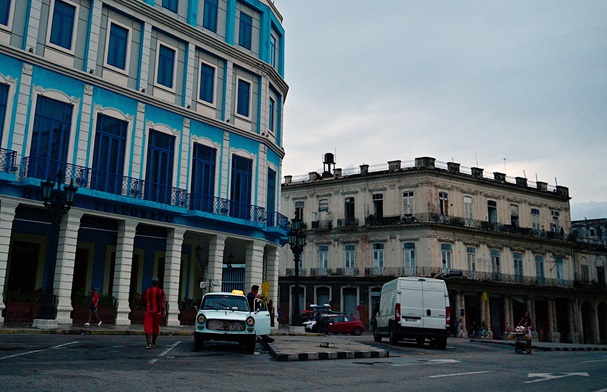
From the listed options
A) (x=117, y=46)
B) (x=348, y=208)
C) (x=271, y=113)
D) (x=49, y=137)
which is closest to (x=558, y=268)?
(x=348, y=208)

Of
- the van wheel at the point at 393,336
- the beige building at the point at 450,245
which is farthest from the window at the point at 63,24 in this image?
the beige building at the point at 450,245

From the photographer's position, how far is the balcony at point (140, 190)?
2125 cm

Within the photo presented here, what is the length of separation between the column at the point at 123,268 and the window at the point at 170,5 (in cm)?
1062

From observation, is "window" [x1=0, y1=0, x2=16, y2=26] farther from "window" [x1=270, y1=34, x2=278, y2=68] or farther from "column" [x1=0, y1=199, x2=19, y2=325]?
"window" [x1=270, y1=34, x2=278, y2=68]

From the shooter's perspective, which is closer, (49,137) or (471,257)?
(49,137)

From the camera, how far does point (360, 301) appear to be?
46938 millimetres

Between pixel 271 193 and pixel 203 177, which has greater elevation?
pixel 271 193

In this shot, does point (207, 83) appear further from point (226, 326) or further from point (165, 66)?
point (226, 326)

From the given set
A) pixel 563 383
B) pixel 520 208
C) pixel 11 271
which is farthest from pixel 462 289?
pixel 563 383

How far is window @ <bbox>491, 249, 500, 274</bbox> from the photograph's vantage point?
156 ft

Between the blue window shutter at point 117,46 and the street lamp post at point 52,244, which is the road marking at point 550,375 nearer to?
the street lamp post at point 52,244

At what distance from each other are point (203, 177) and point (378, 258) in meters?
24.1

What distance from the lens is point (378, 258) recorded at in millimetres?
47312

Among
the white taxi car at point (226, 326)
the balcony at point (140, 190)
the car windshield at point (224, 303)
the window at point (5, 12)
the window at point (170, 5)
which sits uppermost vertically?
the window at point (170, 5)
